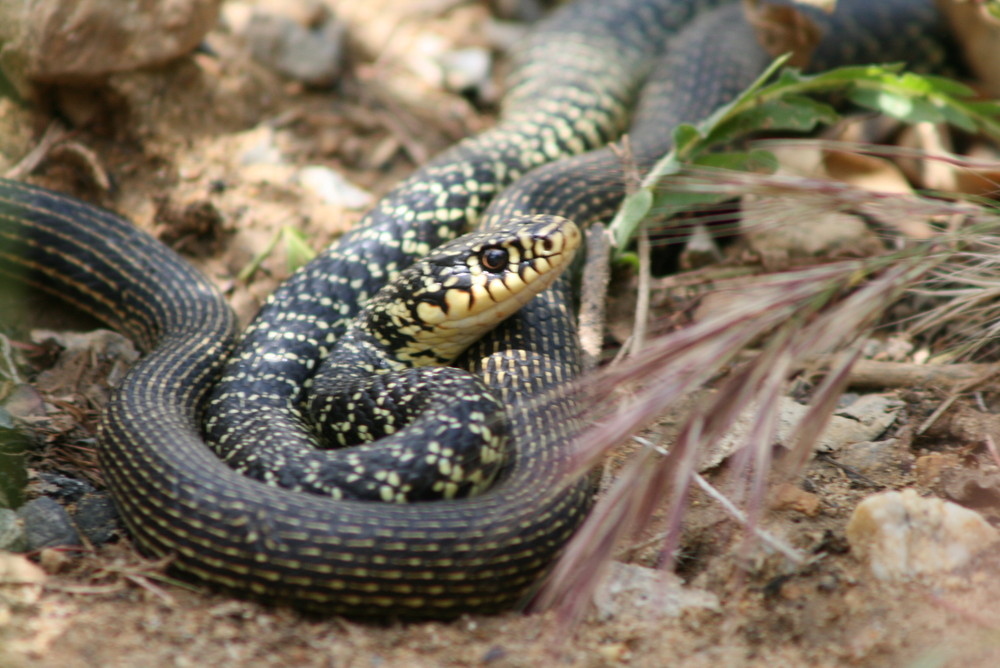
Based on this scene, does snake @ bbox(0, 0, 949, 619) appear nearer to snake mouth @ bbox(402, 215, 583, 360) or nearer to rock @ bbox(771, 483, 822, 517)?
snake mouth @ bbox(402, 215, 583, 360)

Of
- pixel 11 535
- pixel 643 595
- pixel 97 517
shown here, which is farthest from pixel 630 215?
pixel 11 535

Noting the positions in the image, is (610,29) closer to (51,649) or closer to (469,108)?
(469,108)

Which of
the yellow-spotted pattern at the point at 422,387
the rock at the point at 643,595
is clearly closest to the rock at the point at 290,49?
the yellow-spotted pattern at the point at 422,387

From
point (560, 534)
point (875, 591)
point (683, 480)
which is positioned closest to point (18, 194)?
point (560, 534)

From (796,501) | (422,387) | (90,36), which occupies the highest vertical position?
(90,36)

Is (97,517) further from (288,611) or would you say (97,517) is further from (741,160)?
(741,160)

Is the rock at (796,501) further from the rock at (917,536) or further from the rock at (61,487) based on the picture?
the rock at (61,487)

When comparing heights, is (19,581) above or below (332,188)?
below
